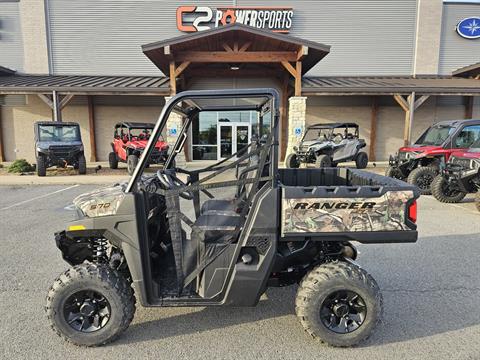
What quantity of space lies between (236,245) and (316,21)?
19.7 meters

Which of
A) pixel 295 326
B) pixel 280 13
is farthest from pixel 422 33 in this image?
pixel 295 326

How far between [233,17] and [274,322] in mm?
18782

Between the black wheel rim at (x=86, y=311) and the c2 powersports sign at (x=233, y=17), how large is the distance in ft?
60.6

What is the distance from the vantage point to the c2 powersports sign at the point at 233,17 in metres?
18.3

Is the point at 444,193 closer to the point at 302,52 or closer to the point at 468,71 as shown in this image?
the point at 302,52

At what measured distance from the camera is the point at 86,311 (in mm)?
2459

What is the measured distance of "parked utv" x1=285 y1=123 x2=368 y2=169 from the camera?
12227 millimetres

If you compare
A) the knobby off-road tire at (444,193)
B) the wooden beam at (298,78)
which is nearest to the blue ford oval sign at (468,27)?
the wooden beam at (298,78)

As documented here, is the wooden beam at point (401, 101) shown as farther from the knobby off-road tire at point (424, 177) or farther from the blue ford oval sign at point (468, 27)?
the blue ford oval sign at point (468, 27)

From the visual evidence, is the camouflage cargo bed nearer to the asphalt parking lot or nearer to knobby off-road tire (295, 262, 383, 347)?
knobby off-road tire (295, 262, 383, 347)

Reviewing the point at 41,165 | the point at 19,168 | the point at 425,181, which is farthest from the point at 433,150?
the point at 19,168

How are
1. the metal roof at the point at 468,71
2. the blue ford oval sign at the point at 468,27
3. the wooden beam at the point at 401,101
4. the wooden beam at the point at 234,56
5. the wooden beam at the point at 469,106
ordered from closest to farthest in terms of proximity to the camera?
the wooden beam at the point at 234,56, the wooden beam at the point at 401,101, the metal roof at the point at 468,71, the wooden beam at the point at 469,106, the blue ford oval sign at the point at 468,27

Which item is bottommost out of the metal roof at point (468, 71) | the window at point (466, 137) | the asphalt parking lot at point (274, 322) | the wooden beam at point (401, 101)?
the asphalt parking lot at point (274, 322)

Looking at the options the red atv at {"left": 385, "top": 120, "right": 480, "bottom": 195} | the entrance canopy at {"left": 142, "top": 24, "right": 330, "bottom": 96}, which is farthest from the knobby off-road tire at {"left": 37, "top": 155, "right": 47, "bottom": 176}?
the red atv at {"left": 385, "top": 120, "right": 480, "bottom": 195}
